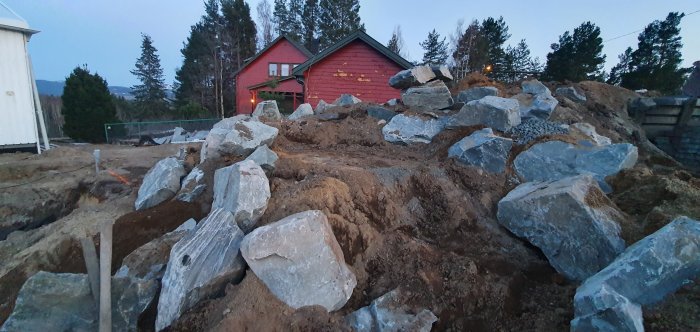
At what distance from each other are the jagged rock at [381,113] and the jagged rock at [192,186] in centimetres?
365

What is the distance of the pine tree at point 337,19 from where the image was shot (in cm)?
3191

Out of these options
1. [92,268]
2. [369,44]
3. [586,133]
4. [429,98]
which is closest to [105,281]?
[92,268]

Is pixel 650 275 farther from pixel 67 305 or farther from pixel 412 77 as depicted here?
pixel 412 77

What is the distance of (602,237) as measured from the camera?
289 cm

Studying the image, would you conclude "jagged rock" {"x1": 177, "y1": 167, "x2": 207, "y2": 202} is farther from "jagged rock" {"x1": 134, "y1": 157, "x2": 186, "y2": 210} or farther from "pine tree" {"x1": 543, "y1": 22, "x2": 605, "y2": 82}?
"pine tree" {"x1": 543, "y1": 22, "x2": 605, "y2": 82}

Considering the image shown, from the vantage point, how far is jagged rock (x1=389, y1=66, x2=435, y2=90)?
756cm

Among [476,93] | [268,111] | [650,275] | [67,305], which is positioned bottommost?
[67,305]

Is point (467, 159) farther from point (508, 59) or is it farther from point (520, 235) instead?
point (508, 59)

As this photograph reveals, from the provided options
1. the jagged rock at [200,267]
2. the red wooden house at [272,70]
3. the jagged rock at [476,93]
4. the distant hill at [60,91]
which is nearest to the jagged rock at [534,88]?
the jagged rock at [476,93]

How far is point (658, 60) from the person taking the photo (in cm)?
1916

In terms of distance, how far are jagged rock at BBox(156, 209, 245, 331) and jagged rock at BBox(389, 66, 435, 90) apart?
5.77 m

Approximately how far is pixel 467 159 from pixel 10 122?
41.5 feet

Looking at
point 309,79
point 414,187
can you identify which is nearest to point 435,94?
point 414,187

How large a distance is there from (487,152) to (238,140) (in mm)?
3774
